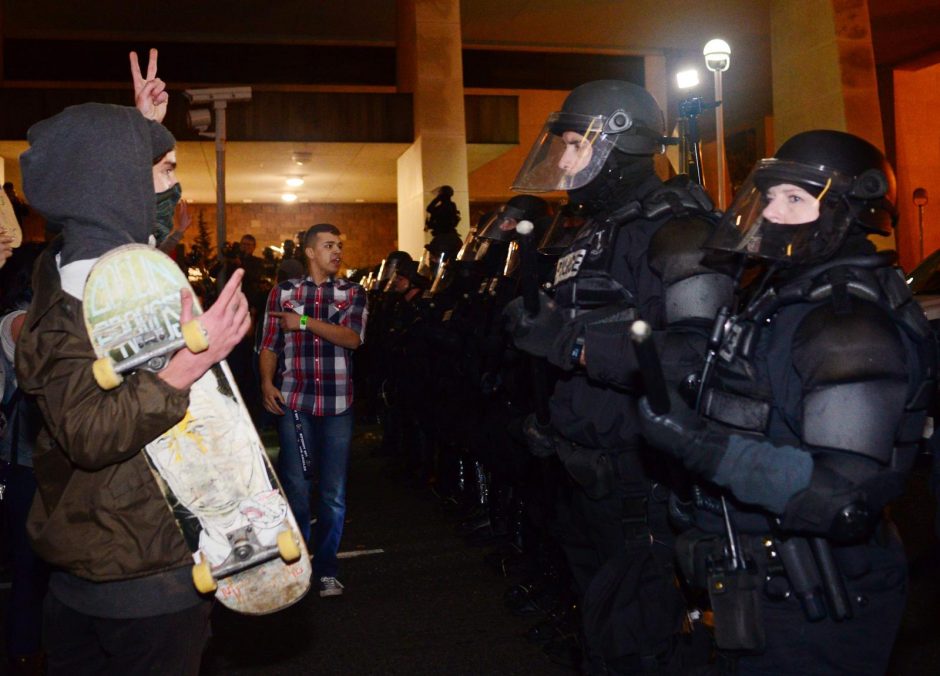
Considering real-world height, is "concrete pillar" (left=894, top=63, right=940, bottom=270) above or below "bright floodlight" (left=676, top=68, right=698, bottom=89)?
above

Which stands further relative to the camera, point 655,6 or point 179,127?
point 655,6

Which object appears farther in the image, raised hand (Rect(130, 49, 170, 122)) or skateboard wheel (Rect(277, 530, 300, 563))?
raised hand (Rect(130, 49, 170, 122))

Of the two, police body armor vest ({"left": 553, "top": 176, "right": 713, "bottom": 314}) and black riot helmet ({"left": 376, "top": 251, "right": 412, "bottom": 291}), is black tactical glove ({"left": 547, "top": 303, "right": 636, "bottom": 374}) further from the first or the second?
black riot helmet ({"left": 376, "top": 251, "right": 412, "bottom": 291})

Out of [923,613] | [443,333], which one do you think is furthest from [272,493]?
[443,333]

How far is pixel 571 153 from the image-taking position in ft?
12.6

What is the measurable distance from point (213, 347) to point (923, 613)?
4107 millimetres

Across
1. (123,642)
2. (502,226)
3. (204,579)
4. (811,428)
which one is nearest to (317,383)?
(502,226)

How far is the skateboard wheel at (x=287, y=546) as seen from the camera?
2.15 meters

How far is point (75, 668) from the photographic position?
7.67ft

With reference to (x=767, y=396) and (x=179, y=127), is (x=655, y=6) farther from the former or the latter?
(x=767, y=396)

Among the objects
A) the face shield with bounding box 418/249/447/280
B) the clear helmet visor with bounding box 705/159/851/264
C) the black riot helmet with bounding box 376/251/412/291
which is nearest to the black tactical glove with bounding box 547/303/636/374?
the clear helmet visor with bounding box 705/159/851/264

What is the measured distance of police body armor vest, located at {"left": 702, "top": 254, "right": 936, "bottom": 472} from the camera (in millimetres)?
2307

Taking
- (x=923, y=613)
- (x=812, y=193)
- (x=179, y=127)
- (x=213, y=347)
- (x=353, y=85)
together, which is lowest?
(x=923, y=613)

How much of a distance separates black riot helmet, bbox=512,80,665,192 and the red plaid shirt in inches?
79.5
